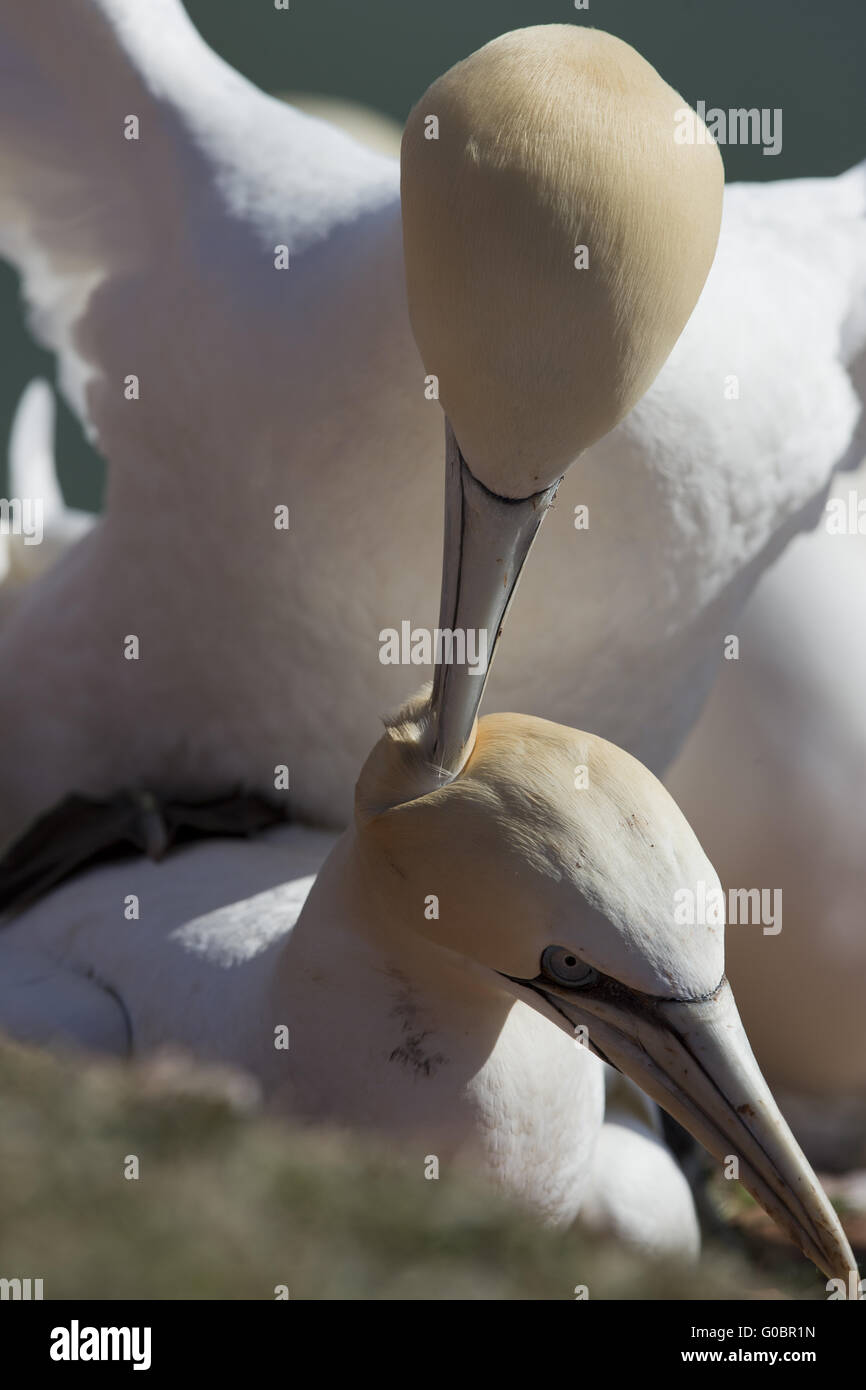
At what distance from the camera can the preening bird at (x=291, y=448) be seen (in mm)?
1877

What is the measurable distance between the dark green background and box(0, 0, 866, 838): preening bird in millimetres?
2741

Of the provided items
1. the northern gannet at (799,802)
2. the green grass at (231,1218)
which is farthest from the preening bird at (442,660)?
the green grass at (231,1218)

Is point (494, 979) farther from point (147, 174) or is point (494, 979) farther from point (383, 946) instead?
point (147, 174)

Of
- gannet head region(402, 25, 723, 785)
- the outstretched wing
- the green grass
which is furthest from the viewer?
the outstretched wing

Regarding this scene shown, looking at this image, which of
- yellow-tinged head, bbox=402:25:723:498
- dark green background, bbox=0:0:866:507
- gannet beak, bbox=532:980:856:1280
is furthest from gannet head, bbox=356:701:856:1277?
dark green background, bbox=0:0:866:507

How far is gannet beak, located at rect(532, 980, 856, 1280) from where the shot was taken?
4.38 feet

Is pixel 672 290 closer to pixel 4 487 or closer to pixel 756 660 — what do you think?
pixel 756 660

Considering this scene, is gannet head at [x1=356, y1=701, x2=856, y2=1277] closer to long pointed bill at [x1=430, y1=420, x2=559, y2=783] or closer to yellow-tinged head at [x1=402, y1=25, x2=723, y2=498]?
long pointed bill at [x1=430, y1=420, x2=559, y2=783]

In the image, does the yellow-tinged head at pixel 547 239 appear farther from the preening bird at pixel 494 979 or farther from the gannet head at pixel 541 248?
the preening bird at pixel 494 979

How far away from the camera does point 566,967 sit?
1.36m

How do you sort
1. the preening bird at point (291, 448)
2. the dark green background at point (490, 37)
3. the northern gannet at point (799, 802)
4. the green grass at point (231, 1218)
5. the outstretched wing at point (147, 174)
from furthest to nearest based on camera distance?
the dark green background at point (490, 37) < the northern gannet at point (799, 802) < the outstretched wing at point (147, 174) < the preening bird at point (291, 448) < the green grass at point (231, 1218)

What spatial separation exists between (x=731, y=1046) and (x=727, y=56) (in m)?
4.05

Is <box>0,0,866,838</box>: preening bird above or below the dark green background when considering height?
below

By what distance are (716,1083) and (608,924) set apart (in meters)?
0.17
